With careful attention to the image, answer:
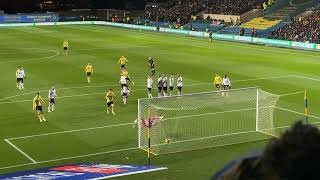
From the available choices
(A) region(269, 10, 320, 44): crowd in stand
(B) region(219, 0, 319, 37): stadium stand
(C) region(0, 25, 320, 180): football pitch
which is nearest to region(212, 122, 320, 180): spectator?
(C) region(0, 25, 320, 180): football pitch

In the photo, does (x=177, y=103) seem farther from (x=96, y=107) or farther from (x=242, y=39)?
(x=242, y=39)

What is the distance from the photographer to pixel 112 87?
34906mm

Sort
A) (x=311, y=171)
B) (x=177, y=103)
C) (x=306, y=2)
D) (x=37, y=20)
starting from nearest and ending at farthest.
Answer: (x=311, y=171)
(x=177, y=103)
(x=306, y=2)
(x=37, y=20)

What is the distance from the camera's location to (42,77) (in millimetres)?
39281

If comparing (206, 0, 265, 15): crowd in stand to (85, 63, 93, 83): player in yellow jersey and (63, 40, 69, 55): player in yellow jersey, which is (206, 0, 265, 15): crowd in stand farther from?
(85, 63, 93, 83): player in yellow jersey

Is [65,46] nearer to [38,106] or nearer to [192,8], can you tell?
[38,106]

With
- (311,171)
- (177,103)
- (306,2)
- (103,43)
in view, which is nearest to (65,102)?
(177,103)

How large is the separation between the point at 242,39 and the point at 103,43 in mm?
18536

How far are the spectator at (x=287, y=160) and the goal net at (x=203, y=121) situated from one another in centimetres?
1626

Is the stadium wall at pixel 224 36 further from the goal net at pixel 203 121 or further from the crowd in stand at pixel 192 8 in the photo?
the goal net at pixel 203 121

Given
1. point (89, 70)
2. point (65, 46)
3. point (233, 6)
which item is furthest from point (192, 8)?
point (89, 70)

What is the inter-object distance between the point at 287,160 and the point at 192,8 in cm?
9615

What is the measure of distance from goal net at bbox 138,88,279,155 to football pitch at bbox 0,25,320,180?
2.67 feet

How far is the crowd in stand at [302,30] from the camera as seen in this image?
6091 centimetres
